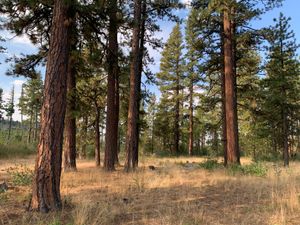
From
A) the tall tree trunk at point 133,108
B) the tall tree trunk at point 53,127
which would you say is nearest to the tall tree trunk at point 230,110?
the tall tree trunk at point 133,108

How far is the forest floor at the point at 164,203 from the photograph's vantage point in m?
5.32

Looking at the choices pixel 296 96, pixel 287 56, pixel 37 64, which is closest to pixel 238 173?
pixel 37 64

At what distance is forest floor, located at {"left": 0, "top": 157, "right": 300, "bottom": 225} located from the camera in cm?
532

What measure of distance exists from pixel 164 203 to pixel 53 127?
2.78 m

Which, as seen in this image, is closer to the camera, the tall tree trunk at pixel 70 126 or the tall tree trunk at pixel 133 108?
the tall tree trunk at pixel 133 108

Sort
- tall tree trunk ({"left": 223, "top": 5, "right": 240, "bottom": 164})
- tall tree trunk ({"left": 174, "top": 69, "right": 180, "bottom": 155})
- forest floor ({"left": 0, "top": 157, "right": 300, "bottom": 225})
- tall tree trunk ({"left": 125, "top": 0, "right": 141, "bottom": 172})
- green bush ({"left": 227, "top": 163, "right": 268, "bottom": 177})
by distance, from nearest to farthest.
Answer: forest floor ({"left": 0, "top": 157, "right": 300, "bottom": 225})
green bush ({"left": 227, "top": 163, "right": 268, "bottom": 177})
tall tree trunk ({"left": 125, "top": 0, "right": 141, "bottom": 172})
tall tree trunk ({"left": 223, "top": 5, "right": 240, "bottom": 164})
tall tree trunk ({"left": 174, "top": 69, "right": 180, "bottom": 155})

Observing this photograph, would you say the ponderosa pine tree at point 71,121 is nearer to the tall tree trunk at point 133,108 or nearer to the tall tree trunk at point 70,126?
the tall tree trunk at point 70,126

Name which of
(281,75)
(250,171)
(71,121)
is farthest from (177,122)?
(250,171)

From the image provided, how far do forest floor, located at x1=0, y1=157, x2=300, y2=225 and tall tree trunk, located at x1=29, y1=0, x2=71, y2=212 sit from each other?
1.10ft

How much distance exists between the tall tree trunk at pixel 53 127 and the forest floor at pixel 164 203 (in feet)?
1.10

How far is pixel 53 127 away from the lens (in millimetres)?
5938

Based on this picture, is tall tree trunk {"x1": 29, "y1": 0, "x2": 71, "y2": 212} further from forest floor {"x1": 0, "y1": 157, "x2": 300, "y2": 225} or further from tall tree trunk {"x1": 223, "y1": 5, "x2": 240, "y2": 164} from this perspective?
tall tree trunk {"x1": 223, "y1": 5, "x2": 240, "y2": 164}

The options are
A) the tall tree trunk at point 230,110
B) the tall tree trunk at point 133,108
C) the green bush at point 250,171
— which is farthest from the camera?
the tall tree trunk at point 230,110

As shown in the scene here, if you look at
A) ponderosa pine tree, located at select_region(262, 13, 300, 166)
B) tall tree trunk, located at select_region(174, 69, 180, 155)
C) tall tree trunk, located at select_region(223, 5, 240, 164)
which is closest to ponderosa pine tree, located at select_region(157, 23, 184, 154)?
tall tree trunk, located at select_region(174, 69, 180, 155)
